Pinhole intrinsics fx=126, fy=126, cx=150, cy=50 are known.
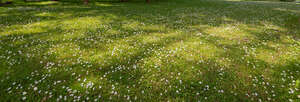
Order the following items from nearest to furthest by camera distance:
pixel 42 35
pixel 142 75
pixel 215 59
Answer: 1. pixel 142 75
2. pixel 215 59
3. pixel 42 35

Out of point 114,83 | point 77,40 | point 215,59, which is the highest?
point 77,40

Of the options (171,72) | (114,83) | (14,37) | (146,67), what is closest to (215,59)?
(171,72)

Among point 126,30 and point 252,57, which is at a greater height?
point 126,30

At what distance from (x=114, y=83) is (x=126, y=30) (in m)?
7.38

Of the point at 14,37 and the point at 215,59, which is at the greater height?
the point at 14,37

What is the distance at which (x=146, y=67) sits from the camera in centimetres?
675

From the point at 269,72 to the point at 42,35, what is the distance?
15643 millimetres

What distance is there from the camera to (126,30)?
12.2 meters

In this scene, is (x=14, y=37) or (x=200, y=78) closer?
(x=200, y=78)

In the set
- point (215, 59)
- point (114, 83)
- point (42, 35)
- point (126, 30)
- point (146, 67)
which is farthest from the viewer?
point (126, 30)

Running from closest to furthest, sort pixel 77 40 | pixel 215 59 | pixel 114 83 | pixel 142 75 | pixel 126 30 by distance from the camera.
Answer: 1. pixel 114 83
2. pixel 142 75
3. pixel 215 59
4. pixel 77 40
5. pixel 126 30

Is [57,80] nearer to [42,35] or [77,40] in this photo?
[77,40]

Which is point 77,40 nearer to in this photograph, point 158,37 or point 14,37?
point 14,37

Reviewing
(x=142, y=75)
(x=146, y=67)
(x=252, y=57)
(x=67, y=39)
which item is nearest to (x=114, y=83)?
(x=142, y=75)
